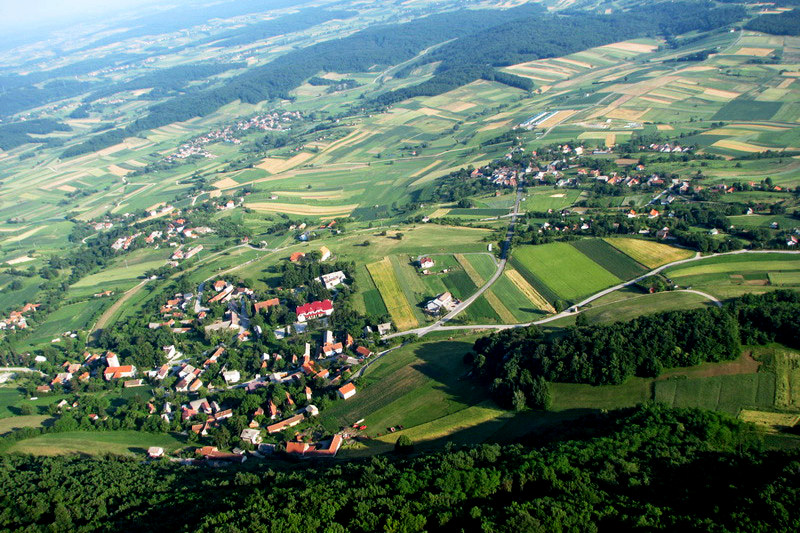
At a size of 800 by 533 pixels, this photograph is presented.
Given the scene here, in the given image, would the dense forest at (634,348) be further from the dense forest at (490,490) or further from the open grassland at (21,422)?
the open grassland at (21,422)

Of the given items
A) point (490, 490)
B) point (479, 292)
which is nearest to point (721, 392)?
point (490, 490)

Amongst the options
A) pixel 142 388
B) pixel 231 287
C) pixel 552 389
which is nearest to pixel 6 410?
pixel 142 388

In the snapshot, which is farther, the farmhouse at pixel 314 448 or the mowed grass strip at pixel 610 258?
the mowed grass strip at pixel 610 258

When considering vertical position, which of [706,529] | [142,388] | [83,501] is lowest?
[142,388]

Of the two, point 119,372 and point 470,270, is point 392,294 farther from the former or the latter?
point 119,372

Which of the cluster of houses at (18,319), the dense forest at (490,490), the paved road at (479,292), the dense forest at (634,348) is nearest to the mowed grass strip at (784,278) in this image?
the dense forest at (634,348)

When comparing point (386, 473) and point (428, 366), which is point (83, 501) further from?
point (428, 366)
